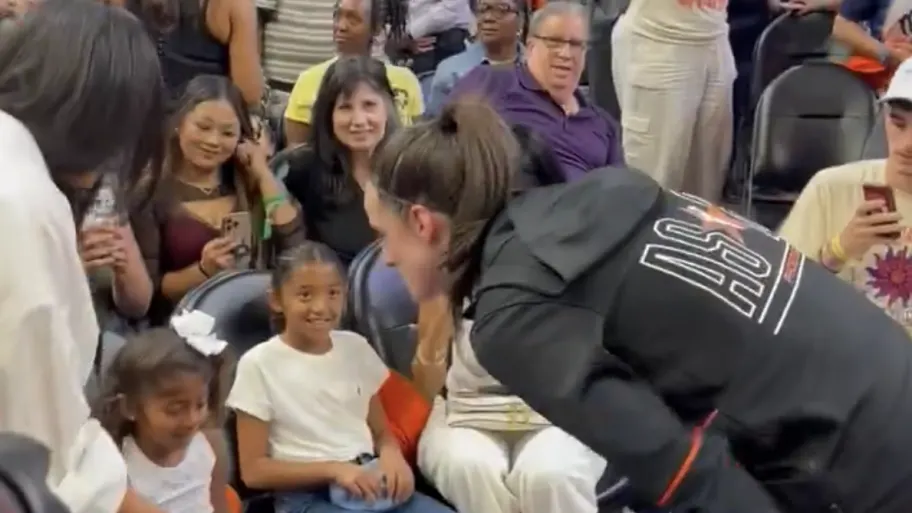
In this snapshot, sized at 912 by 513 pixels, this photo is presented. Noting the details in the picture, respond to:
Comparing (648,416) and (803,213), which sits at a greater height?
(648,416)

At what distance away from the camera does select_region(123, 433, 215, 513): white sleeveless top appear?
234cm

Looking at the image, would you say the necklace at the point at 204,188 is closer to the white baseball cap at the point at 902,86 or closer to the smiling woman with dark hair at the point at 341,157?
the smiling woman with dark hair at the point at 341,157

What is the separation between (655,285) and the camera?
1.45 metres

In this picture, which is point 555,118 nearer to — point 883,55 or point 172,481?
point 883,55

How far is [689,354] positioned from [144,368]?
120 centimetres

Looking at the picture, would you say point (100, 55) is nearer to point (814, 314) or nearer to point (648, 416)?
point (648, 416)

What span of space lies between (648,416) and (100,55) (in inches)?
25.8

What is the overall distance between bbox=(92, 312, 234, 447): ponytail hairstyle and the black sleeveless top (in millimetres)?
1109

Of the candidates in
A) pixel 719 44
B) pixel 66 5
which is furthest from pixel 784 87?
pixel 66 5

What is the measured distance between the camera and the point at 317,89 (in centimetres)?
346

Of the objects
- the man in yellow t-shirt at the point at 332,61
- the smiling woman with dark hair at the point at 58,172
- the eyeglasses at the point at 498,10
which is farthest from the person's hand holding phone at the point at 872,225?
the eyeglasses at the point at 498,10

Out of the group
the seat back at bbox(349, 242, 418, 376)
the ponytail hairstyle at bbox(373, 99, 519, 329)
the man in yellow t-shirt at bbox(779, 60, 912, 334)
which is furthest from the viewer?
the seat back at bbox(349, 242, 418, 376)

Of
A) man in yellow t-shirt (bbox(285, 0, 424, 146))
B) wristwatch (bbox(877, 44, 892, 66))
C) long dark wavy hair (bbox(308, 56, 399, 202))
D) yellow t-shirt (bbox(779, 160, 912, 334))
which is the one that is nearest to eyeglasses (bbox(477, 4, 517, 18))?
man in yellow t-shirt (bbox(285, 0, 424, 146))

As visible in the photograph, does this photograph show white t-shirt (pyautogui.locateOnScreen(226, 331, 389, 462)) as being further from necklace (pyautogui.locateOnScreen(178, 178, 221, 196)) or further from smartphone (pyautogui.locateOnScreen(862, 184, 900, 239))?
smartphone (pyautogui.locateOnScreen(862, 184, 900, 239))
